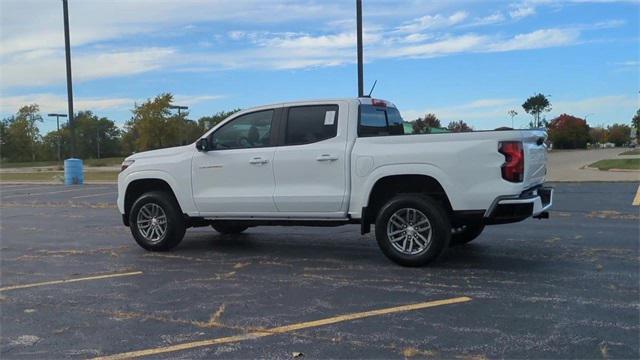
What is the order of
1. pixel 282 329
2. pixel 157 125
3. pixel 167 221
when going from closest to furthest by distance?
pixel 282 329, pixel 167 221, pixel 157 125

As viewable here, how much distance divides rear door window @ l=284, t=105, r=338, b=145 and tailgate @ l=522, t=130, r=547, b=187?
2.17m

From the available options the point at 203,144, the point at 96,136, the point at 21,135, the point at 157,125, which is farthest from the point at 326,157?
the point at 96,136

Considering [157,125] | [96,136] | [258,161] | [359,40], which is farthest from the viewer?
[96,136]

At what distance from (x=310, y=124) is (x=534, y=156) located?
2.60 metres

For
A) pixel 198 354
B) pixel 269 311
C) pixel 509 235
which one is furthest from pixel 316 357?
pixel 509 235

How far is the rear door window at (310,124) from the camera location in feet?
23.7

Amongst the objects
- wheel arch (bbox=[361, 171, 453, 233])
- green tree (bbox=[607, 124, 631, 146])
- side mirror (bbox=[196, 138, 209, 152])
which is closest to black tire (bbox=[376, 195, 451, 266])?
wheel arch (bbox=[361, 171, 453, 233])

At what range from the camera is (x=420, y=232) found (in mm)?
6695

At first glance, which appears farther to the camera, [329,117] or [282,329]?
[329,117]

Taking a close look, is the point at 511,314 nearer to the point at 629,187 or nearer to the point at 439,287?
the point at 439,287

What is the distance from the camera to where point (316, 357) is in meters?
4.21

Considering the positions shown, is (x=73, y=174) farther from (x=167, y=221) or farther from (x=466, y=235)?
(x=466, y=235)

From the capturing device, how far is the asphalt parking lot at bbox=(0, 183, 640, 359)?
445 cm

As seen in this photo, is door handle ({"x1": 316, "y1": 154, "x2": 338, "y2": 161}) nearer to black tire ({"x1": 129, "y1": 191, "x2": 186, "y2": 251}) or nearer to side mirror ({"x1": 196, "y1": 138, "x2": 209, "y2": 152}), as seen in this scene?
side mirror ({"x1": 196, "y1": 138, "x2": 209, "y2": 152})
